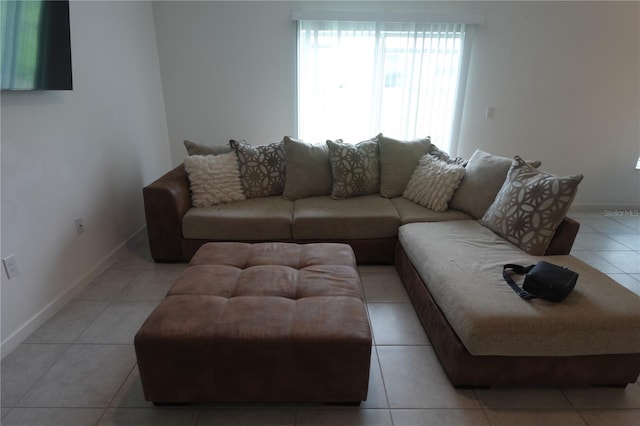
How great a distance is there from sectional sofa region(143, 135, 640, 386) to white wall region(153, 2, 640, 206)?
0.91 metres

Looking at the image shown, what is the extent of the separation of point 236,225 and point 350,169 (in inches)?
40.1

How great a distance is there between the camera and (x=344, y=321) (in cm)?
139

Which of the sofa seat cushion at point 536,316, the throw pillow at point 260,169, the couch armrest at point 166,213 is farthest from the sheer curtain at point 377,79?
the sofa seat cushion at point 536,316

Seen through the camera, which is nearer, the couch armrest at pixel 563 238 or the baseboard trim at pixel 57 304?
the baseboard trim at pixel 57 304

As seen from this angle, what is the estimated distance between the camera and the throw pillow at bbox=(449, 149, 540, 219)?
2414 mm

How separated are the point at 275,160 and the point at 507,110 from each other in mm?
2599

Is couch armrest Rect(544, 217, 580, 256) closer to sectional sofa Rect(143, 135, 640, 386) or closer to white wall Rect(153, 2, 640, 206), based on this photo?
sectional sofa Rect(143, 135, 640, 386)

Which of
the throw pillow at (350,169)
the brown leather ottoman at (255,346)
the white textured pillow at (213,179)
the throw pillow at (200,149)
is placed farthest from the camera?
the throw pillow at (200,149)

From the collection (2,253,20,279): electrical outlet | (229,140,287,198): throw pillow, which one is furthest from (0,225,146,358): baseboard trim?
(229,140,287,198): throw pillow

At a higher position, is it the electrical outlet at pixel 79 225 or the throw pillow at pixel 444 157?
the throw pillow at pixel 444 157

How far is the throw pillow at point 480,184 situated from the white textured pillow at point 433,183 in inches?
2.5

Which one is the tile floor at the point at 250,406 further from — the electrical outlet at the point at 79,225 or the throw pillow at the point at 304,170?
the throw pillow at the point at 304,170

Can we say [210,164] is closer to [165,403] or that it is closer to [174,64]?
[174,64]

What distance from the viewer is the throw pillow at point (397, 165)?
2.92m
